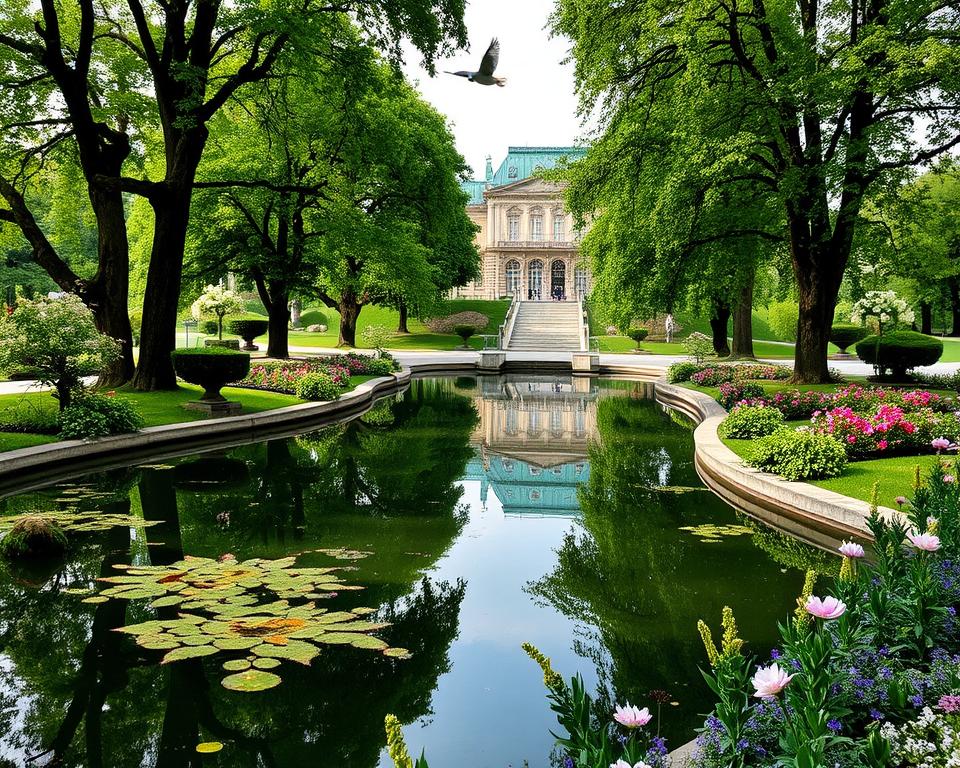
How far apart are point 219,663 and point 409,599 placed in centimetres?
158

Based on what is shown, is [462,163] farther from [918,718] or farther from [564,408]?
[918,718]

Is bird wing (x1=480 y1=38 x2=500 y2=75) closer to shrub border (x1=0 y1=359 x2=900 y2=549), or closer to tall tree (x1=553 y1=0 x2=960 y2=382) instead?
tall tree (x1=553 y1=0 x2=960 y2=382)

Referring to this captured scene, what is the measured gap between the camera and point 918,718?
266 centimetres

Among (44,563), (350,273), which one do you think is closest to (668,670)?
(44,563)

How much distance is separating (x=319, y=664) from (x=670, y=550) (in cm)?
375

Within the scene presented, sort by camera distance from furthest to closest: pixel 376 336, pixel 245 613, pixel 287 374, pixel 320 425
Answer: pixel 376 336 < pixel 287 374 < pixel 320 425 < pixel 245 613

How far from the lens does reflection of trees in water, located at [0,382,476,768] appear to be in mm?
3738

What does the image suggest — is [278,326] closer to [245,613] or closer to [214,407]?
[214,407]

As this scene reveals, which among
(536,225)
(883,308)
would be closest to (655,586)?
(883,308)

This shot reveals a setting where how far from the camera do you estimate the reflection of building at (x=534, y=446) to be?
32.1ft

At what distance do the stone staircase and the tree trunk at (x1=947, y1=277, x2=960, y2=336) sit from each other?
23778mm

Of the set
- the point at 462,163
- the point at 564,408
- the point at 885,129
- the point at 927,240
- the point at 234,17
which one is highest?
the point at 462,163

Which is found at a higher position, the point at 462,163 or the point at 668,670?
the point at 462,163

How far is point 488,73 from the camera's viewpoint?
12.8 metres
